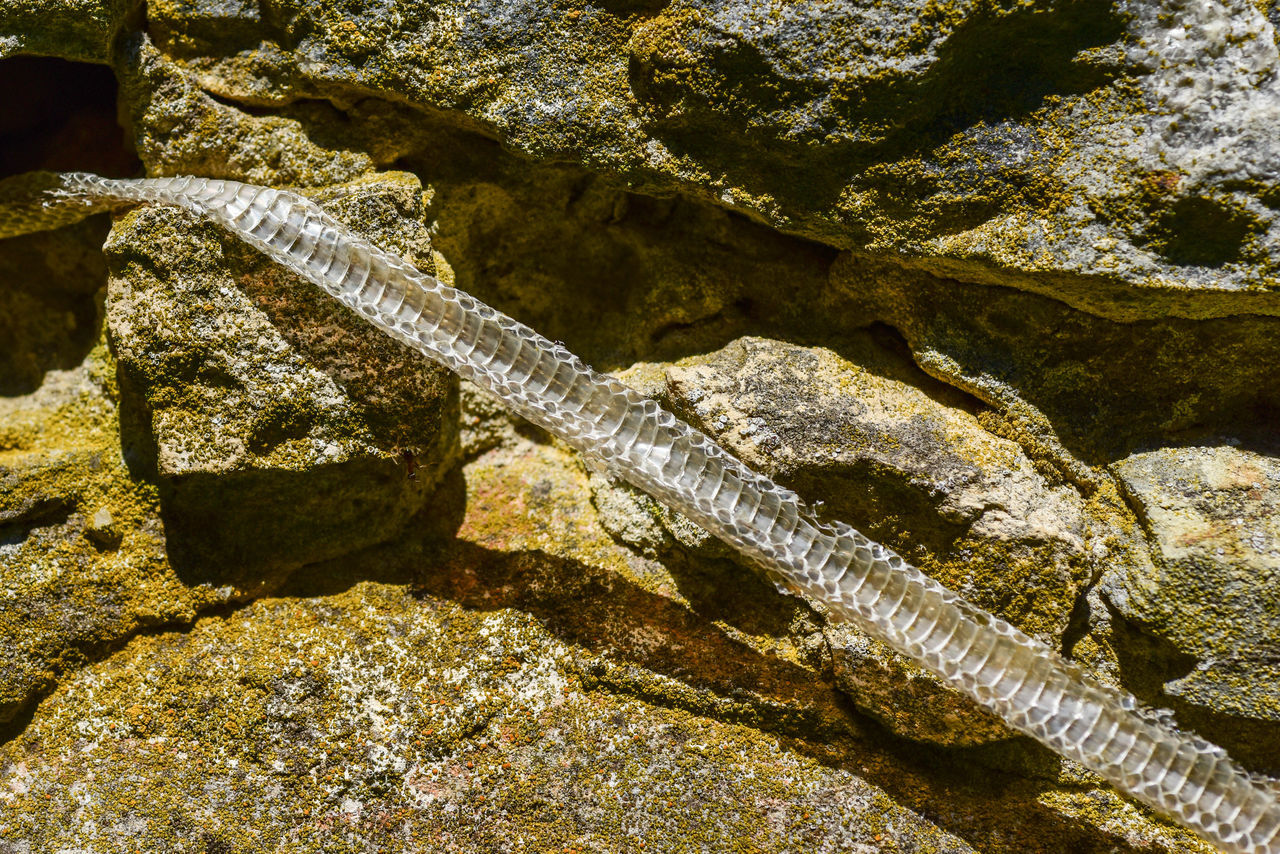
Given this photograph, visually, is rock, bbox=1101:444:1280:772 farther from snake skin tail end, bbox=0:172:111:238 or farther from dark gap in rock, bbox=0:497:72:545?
snake skin tail end, bbox=0:172:111:238

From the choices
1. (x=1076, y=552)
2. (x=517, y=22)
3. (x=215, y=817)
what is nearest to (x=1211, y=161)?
(x=1076, y=552)

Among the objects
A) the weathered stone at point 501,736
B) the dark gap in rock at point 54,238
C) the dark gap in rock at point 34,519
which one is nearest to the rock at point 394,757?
the weathered stone at point 501,736

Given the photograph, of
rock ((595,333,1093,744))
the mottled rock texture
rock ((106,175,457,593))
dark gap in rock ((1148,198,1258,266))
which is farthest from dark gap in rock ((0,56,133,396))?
dark gap in rock ((1148,198,1258,266))

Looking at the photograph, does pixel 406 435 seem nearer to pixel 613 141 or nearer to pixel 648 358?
pixel 648 358

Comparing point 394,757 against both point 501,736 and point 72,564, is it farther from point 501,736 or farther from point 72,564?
point 72,564

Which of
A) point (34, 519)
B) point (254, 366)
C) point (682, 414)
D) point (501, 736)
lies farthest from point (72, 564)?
point (682, 414)

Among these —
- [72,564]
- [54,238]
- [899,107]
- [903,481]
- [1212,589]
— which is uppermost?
[899,107]
